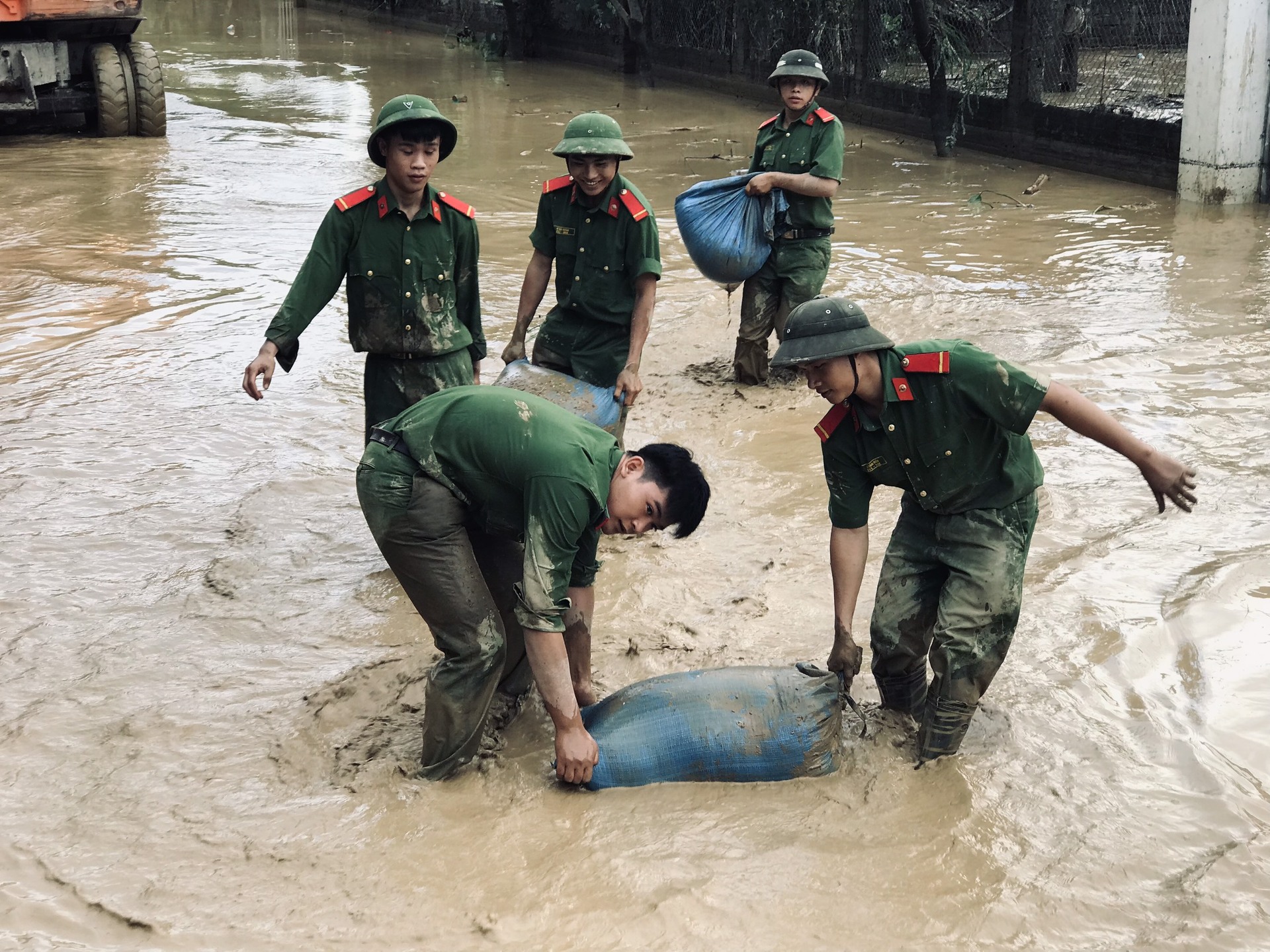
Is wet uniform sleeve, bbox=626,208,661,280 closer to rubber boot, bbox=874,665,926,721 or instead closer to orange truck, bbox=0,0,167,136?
rubber boot, bbox=874,665,926,721

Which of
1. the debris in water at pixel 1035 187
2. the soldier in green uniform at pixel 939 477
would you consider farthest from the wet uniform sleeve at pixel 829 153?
the debris in water at pixel 1035 187

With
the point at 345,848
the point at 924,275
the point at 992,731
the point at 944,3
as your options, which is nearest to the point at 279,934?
the point at 345,848

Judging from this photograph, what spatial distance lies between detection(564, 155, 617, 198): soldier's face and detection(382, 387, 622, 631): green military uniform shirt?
1681mm

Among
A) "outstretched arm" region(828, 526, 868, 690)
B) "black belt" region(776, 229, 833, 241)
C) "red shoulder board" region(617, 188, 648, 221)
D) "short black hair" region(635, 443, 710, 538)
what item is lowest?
"outstretched arm" region(828, 526, 868, 690)

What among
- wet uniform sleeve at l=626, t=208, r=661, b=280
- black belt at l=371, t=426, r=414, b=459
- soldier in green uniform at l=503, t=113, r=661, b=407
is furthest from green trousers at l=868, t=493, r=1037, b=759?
wet uniform sleeve at l=626, t=208, r=661, b=280

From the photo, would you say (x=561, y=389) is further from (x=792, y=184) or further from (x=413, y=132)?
(x=792, y=184)

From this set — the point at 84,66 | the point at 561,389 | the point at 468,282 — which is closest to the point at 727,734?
the point at 561,389

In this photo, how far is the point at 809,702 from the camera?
3.27 metres

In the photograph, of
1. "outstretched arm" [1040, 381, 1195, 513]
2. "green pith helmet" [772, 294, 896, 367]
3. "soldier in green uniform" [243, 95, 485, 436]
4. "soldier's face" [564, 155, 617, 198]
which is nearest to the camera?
"outstretched arm" [1040, 381, 1195, 513]

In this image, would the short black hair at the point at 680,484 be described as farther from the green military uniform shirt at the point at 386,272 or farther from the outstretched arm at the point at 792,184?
the outstretched arm at the point at 792,184

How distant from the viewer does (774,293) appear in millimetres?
6336

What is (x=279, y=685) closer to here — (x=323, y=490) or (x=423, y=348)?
(x=423, y=348)

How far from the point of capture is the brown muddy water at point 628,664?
289cm

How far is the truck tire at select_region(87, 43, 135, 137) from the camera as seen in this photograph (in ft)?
40.2
